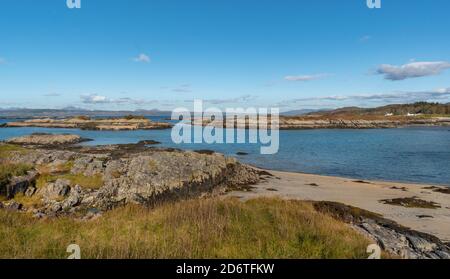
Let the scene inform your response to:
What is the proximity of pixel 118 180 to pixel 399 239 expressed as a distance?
15499mm

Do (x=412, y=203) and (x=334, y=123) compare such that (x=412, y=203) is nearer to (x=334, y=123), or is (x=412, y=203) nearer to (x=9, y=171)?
(x=9, y=171)

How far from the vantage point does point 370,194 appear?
24.0 metres

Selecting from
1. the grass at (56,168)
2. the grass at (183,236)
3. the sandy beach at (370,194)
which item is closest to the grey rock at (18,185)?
the grass at (56,168)

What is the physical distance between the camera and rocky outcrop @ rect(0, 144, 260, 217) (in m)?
18.3

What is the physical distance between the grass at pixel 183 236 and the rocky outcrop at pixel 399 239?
3.55m

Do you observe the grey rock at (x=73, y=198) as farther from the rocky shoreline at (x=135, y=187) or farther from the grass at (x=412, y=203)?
the grass at (x=412, y=203)

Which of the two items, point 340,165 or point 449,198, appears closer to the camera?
point 449,198

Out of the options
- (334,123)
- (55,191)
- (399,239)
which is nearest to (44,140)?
(55,191)

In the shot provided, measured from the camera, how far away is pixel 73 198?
18172 mm

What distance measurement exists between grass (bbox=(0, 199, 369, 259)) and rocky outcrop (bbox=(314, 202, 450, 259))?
355 cm

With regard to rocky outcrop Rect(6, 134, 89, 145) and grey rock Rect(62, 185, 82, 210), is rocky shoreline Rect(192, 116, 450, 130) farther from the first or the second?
Result: grey rock Rect(62, 185, 82, 210)
